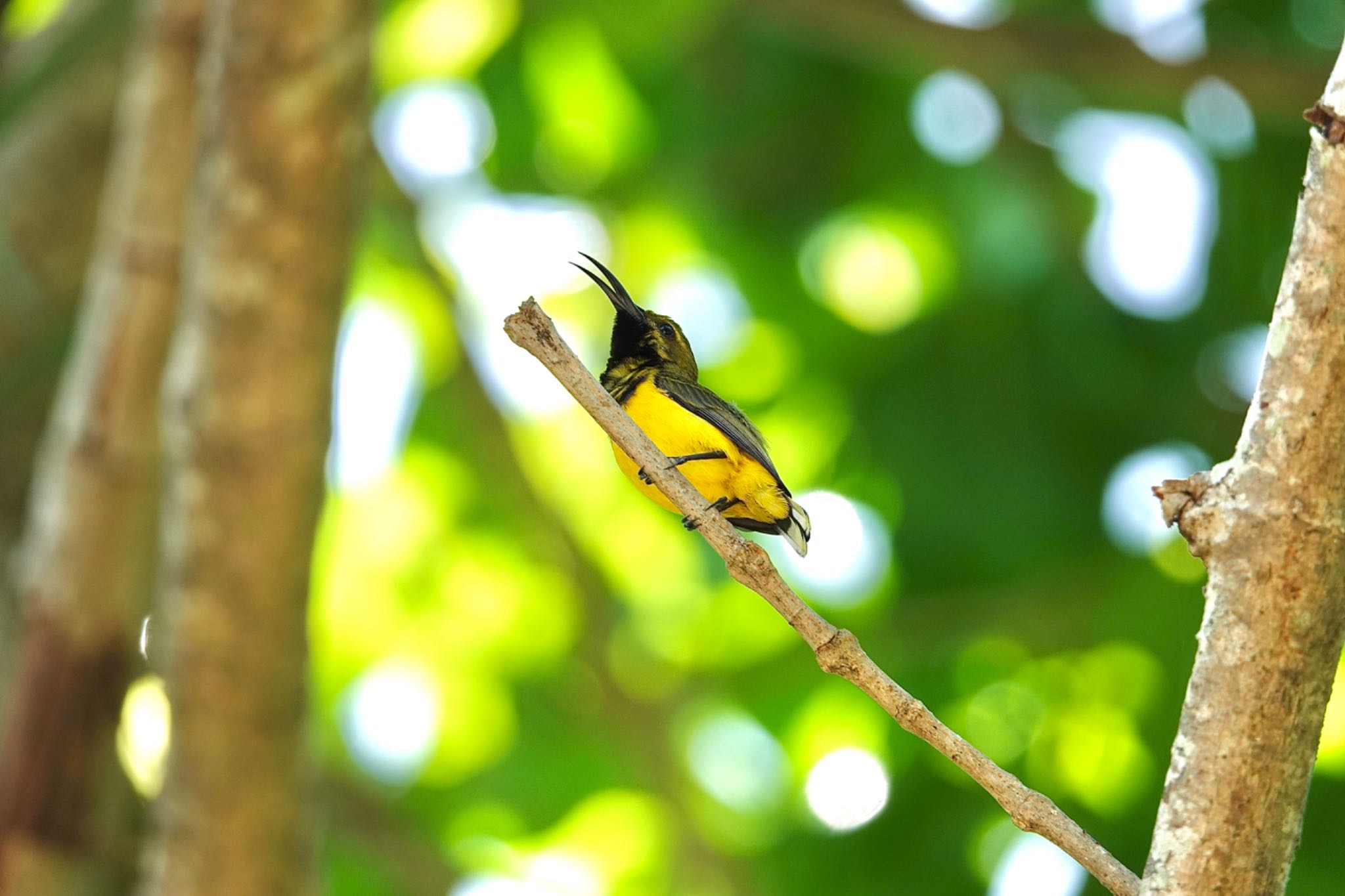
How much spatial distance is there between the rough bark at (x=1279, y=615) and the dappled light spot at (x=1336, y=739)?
4.22 metres

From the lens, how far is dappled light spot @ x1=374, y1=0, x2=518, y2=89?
26.6 ft

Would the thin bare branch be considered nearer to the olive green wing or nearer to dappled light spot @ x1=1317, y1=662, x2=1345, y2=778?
the olive green wing

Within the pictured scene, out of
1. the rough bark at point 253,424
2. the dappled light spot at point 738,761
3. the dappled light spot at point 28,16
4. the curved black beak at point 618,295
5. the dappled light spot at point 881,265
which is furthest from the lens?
the dappled light spot at point 881,265

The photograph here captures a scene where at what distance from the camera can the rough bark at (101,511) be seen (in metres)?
4.58

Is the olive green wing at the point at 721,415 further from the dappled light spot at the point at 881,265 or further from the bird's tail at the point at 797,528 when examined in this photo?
the dappled light spot at the point at 881,265

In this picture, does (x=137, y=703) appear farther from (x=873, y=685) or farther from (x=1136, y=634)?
(x=873, y=685)

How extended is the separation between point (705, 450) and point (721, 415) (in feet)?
0.26

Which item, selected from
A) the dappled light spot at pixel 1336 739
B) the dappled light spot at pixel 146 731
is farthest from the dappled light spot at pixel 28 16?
the dappled light spot at pixel 1336 739

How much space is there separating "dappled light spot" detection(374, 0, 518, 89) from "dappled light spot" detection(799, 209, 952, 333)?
2282 millimetres

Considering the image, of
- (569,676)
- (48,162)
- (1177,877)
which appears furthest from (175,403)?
(569,676)

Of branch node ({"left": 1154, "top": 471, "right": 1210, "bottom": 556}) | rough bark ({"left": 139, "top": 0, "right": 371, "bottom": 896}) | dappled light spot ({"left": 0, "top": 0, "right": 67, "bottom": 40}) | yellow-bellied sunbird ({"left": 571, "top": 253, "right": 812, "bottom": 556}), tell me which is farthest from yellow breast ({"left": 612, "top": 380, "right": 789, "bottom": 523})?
dappled light spot ({"left": 0, "top": 0, "right": 67, "bottom": 40})

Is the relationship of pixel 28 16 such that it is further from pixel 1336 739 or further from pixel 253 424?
pixel 1336 739

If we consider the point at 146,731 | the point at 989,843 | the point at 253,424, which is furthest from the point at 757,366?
the point at 146,731

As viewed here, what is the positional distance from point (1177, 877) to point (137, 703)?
734 cm
